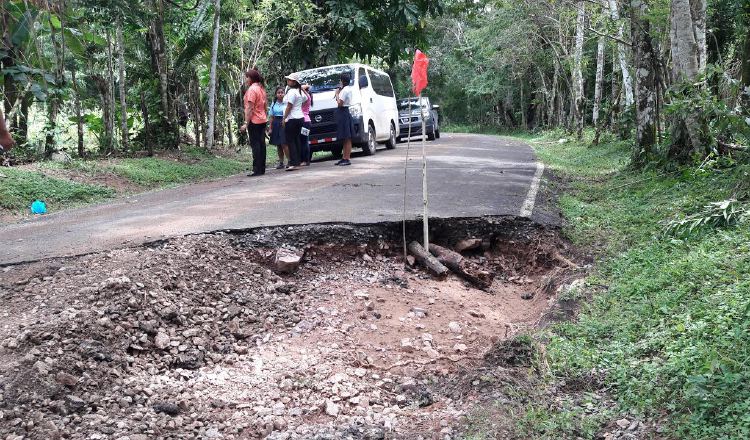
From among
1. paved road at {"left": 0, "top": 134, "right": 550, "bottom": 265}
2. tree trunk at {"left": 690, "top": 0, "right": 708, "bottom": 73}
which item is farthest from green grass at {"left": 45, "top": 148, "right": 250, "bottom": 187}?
tree trunk at {"left": 690, "top": 0, "right": 708, "bottom": 73}

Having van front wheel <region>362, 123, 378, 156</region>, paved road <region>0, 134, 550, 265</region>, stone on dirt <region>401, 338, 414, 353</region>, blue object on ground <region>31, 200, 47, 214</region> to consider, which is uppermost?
van front wheel <region>362, 123, 378, 156</region>

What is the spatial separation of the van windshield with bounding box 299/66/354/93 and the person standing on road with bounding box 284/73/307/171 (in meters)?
2.49

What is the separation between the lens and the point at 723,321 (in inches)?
146

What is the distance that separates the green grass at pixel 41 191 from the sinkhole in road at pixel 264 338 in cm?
447

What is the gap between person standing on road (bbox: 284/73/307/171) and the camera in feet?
38.7

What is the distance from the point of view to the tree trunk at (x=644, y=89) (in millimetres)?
10578

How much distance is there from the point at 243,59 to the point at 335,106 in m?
4.65

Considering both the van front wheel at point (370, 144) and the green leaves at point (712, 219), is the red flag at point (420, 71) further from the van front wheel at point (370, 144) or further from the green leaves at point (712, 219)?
the van front wheel at point (370, 144)

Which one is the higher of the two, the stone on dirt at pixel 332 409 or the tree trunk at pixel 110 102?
the tree trunk at pixel 110 102

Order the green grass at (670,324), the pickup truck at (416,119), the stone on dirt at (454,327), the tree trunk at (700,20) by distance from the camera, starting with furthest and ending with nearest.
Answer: the pickup truck at (416,119)
the tree trunk at (700,20)
the stone on dirt at (454,327)
the green grass at (670,324)

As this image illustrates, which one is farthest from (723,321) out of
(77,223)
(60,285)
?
(77,223)

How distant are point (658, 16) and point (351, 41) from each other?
9385 millimetres

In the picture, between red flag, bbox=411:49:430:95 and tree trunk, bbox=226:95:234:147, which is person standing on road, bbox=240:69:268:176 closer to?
red flag, bbox=411:49:430:95

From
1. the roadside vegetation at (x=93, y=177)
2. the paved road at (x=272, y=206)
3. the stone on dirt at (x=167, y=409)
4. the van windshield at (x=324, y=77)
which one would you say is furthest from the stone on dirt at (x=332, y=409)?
the van windshield at (x=324, y=77)
